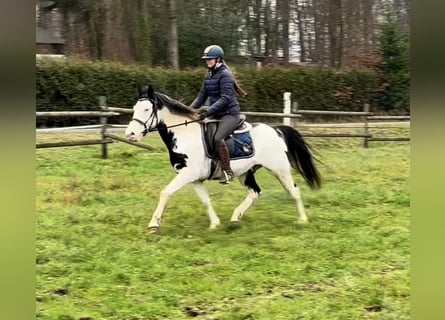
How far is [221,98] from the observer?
438cm

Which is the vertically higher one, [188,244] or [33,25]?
[33,25]

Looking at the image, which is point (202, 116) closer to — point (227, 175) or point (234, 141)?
point (234, 141)

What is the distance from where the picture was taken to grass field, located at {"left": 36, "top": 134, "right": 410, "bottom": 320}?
9.44ft

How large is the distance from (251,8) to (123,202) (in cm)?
1160

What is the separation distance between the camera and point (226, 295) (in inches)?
120

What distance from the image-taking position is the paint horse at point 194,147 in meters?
4.42

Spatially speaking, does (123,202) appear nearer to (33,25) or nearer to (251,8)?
(33,25)

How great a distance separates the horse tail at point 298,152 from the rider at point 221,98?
0.57m

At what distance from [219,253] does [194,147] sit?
0.95m

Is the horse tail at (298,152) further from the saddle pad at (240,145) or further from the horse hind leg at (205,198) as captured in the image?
the horse hind leg at (205,198)

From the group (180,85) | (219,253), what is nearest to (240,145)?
(219,253)

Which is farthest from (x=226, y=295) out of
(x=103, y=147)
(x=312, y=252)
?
(x=103, y=147)

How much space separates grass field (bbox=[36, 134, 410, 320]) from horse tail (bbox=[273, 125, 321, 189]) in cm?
42
